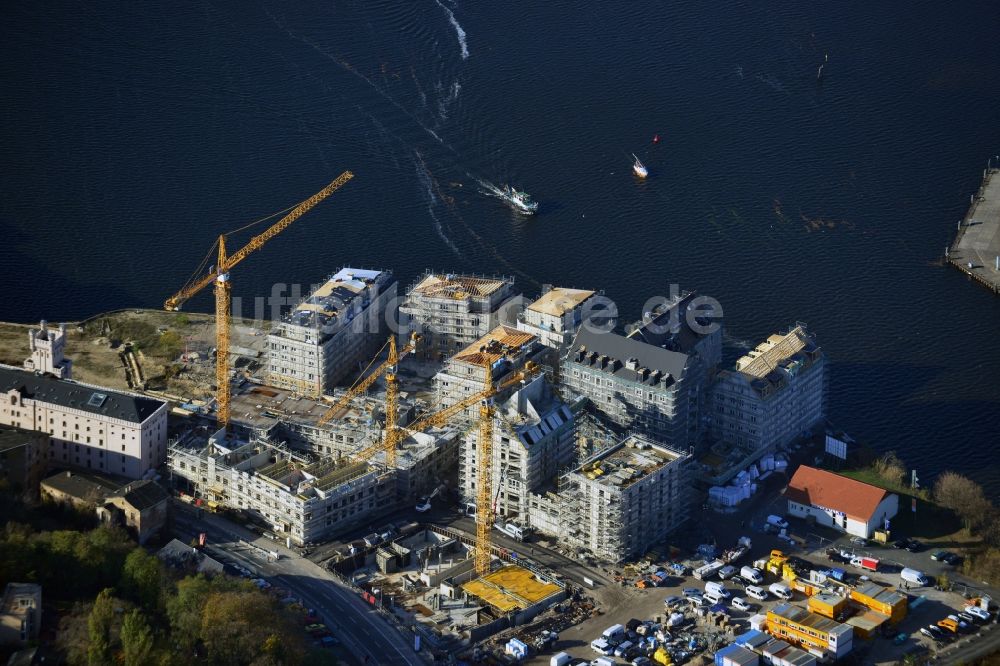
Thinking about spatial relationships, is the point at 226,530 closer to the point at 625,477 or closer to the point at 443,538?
the point at 443,538

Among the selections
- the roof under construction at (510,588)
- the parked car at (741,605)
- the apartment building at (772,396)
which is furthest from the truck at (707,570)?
the apartment building at (772,396)

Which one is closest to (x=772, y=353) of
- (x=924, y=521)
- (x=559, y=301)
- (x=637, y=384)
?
(x=637, y=384)

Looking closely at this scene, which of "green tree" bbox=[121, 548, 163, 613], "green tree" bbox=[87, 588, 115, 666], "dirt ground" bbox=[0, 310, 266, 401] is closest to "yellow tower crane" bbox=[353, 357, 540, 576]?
"dirt ground" bbox=[0, 310, 266, 401]

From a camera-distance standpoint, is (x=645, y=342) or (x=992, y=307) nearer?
(x=645, y=342)

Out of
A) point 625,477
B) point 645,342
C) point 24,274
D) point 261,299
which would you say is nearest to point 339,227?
point 261,299

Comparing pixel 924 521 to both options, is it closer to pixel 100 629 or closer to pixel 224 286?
pixel 224 286
